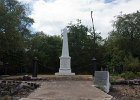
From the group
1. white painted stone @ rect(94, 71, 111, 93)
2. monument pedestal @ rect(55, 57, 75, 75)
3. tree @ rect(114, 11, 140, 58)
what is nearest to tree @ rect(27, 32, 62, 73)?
tree @ rect(114, 11, 140, 58)

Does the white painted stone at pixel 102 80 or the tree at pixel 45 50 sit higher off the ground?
the tree at pixel 45 50

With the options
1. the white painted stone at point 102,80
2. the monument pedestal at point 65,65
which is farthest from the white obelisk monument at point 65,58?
the white painted stone at point 102,80

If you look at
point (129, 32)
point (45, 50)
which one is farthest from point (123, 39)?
point (45, 50)

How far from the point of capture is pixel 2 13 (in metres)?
35.8

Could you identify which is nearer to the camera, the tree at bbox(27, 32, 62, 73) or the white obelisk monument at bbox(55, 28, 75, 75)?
the white obelisk monument at bbox(55, 28, 75, 75)

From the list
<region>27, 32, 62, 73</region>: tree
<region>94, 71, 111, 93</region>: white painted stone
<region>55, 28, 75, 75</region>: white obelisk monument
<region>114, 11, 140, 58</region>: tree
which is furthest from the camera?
<region>114, 11, 140, 58</region>: tree

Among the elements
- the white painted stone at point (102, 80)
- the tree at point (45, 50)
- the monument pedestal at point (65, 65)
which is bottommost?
the white painted stone at point (102, 80)

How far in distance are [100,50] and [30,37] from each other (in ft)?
36.2

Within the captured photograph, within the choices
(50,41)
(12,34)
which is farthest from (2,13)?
(50,41)

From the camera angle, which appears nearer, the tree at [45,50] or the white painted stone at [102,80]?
the white painted stone at [102,80]

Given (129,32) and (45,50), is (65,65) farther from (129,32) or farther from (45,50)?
(129,32)

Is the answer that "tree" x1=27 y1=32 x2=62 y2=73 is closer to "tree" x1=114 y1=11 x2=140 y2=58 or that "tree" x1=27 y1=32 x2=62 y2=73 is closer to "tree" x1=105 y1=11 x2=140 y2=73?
"tree" x1=105 y1=11 x2=140 y2=73

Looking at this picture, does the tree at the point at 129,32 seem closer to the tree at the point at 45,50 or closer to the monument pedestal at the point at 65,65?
the tree at the point at 45,50

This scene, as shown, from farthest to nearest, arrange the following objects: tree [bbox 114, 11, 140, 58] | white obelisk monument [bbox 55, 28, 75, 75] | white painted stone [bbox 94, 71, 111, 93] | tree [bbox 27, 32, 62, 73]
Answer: tree [bbox 114, 11, 140, 58] → tree [bbox 27, 32, 62, 73] → white obelisk monument [bbox 55, 28, 75, 75] → white painted stone [bbox 94, 71, 111, 93]
